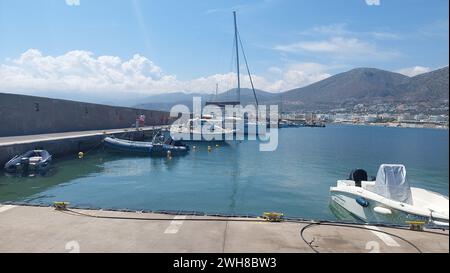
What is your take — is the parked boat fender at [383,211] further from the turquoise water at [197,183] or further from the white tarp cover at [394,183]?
the turquoise water at [197,183]

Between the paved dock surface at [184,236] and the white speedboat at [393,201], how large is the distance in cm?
320

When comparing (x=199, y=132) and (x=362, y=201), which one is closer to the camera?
(x=362, y=201)

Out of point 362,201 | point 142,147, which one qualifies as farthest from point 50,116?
point 362,201

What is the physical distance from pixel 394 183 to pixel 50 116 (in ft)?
93.5

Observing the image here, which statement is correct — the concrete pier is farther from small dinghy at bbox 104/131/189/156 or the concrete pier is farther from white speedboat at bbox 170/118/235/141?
white speedboat at bbox 170/118/235/141

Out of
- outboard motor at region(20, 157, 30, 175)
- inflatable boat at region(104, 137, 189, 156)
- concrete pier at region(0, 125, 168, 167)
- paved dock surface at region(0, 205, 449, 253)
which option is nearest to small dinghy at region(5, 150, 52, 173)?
outboard motor at region(20, 157, 30, 175)

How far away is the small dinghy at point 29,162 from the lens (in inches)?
747

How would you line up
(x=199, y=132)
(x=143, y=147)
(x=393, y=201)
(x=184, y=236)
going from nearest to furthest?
1. (x=184, y=236)
2. (x=393, y=201)
3. (x=143, y=147)
4. (x=199, y=132)

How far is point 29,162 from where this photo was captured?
1956 centimetres

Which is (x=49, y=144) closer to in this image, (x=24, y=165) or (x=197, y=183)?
(x=24, y=165)
